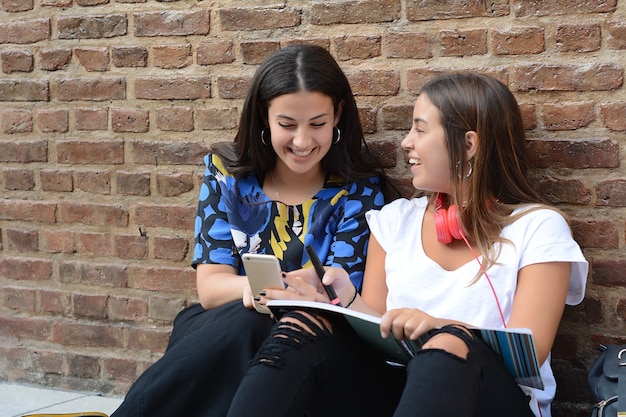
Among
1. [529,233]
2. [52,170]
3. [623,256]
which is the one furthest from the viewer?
[52,170]

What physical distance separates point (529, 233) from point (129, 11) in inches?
66.1

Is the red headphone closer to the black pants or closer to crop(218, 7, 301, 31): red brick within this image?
the black pants

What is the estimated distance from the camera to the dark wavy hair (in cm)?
264

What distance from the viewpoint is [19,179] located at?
3.37m

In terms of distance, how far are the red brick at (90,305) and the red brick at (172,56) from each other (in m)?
0.92

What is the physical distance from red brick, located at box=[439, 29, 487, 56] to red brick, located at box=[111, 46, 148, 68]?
3.60 ft

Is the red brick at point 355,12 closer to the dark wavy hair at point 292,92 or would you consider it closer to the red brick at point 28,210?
the dark wavy hair at point 292,92

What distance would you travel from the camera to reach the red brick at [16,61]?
3.29 metres

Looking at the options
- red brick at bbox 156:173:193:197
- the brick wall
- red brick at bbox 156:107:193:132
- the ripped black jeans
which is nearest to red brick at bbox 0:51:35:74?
the brick wall

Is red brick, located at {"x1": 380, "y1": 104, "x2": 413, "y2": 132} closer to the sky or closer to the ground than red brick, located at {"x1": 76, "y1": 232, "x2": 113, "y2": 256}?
closer to the sky

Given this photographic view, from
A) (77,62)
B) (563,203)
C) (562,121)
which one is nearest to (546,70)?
(562,121)

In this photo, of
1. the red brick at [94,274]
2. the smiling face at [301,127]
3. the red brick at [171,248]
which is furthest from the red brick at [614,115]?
the red brick at [94,274]

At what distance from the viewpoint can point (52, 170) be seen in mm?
3311

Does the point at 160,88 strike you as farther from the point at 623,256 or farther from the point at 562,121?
the point at 623,256
